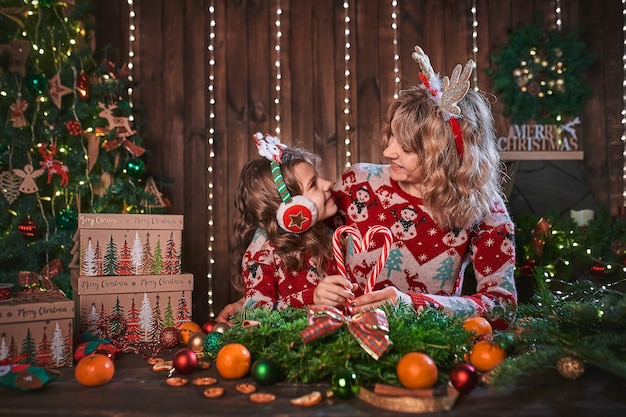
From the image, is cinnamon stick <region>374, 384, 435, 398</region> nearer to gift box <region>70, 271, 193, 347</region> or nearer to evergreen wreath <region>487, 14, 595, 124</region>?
gift box <region>70, 271, 193, 347</region>

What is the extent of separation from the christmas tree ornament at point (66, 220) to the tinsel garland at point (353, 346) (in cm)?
218

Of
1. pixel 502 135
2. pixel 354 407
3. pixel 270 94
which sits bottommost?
pixel 354 407

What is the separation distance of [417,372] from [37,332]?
3.90 ft

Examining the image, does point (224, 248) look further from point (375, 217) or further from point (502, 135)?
point (502, 135)

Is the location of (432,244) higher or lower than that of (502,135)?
lower

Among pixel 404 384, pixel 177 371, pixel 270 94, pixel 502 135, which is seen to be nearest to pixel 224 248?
pixel 270 94

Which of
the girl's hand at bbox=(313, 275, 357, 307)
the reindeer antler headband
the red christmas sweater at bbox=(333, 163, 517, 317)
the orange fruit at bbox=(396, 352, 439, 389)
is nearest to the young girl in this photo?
the red christmas sweater at bbox=(333, 163, 517, 317)

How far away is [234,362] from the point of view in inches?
56.8

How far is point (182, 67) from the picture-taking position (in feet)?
14.3

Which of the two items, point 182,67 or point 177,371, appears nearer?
point 177,371

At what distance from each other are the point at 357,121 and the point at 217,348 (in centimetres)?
313

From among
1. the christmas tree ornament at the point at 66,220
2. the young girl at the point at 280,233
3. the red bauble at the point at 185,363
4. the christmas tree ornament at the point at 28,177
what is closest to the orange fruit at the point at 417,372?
the red bauble at the point at 185,363

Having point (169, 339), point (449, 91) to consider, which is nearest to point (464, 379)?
point (169, 339)

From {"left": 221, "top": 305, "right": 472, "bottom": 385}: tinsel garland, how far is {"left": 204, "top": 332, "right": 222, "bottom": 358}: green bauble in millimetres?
85
